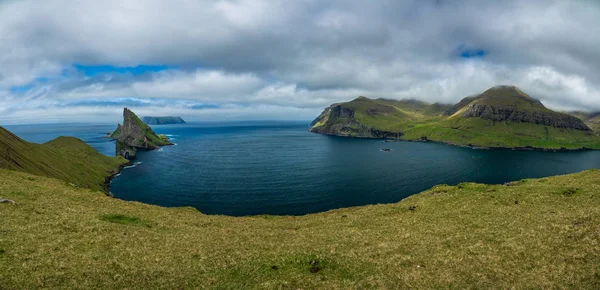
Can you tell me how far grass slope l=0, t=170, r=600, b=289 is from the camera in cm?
1878

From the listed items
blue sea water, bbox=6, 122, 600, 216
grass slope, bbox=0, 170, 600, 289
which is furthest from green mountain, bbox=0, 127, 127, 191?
grass slope, bbox=0, 170, 600, 289

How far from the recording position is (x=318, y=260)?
22.9m

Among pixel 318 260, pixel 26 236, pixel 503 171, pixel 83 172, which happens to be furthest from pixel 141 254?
pixel 503 171

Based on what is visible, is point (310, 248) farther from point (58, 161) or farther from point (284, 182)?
point (58, 161)

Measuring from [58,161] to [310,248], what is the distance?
141m

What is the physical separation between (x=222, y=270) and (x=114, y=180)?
6425 inches

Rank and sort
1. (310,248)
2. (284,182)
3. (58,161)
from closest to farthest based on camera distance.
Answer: (310,248) < (58,161) < (284,182)

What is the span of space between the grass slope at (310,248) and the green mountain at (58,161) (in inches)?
2430

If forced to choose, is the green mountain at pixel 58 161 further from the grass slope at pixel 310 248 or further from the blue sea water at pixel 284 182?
the grass slope at pixel 310 248

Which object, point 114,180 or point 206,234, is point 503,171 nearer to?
point 206,234

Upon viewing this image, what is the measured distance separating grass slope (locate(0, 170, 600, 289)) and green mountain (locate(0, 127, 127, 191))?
202 ft

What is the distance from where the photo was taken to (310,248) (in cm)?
2575

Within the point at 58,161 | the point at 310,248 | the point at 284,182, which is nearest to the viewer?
the point at 310,248

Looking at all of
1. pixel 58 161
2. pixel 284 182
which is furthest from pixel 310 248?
pixel 58 161
